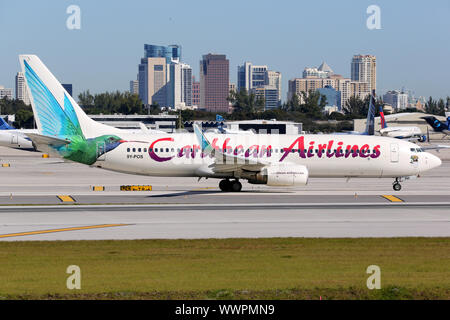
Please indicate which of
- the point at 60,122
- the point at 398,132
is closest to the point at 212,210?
the point at 60,122

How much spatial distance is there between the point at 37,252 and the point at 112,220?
819 centimetres

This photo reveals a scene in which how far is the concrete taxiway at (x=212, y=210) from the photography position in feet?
89.8

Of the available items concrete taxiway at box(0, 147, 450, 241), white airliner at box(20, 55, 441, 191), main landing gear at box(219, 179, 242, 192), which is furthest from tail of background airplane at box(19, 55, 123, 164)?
main landing gear at box(219, 179, 242, 192)

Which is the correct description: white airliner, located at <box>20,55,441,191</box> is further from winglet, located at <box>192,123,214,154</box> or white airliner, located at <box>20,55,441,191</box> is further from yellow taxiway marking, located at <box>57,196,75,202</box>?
yellow taxiway marking, located at <box>57,196,75,202</box>

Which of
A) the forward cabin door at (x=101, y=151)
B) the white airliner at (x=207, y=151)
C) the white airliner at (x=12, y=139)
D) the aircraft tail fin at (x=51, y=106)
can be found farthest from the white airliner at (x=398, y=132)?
the aircraft tail fin at (x=51, y=106)

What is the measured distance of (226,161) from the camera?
42.4 meters

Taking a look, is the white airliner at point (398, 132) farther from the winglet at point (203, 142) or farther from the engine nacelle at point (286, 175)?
the winglet at point (203, 142)

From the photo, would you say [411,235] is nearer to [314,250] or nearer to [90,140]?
[314,250]

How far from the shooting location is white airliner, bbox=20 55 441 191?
4250 cm

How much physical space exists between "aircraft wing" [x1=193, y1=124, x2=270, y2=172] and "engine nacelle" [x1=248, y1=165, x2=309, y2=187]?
2.60ft

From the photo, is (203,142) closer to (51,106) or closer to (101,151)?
(101,151)

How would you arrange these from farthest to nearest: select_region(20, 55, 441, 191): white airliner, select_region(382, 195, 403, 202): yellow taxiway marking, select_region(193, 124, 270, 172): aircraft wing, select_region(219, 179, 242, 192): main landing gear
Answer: select_region(219, 179, 242, 192): main landing gear
select_region(20, 55, 441, 191): white airliner
select_region(193, 124, 270, 172): aircraft wing
select_region(382, 195, 403, 202): yellow taxiway marking

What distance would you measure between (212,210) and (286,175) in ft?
29.3
